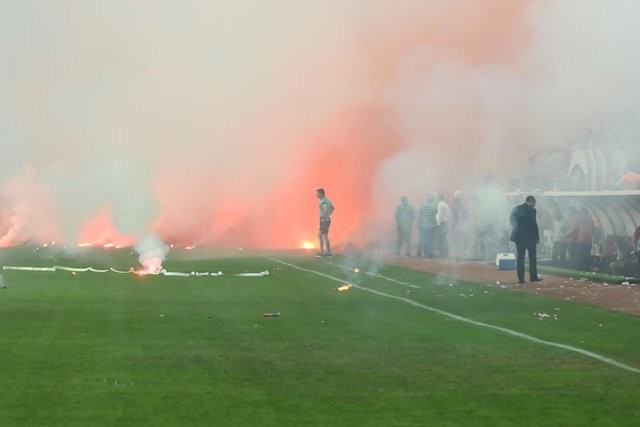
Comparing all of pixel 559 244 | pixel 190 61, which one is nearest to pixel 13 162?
pixel 190 61

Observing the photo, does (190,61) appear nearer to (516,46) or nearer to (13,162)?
(13,162)

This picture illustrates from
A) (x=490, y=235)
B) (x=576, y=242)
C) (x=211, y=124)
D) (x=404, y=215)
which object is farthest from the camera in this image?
(x=211, y=124)

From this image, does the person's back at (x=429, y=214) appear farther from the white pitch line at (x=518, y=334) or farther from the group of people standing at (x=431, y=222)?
the white pitch line at (x=518, y=334)

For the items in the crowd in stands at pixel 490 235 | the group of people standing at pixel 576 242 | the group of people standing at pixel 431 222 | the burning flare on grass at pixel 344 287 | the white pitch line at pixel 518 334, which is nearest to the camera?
the white pitch line at pixel 518 334

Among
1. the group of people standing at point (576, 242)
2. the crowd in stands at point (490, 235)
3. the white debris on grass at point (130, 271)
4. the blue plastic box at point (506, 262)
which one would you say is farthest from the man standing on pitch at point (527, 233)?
the white debris on grass at point (130, 271)

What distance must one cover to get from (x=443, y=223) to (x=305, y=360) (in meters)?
29.3

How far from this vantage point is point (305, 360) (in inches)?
651

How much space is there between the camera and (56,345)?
1802 cm

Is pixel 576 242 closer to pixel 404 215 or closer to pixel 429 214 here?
pixel 429 214

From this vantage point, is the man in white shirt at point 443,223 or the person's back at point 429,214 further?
the person's back at point 429,214

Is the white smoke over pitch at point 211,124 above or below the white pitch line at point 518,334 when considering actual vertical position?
above

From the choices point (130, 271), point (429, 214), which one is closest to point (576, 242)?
point (429, 214)

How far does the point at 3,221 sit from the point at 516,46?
97.8 feet

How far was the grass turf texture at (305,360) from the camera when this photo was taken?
506 inches
